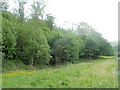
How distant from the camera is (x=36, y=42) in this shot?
1100 cm

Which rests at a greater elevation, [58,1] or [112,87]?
[58,1]

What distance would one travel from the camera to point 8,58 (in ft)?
35.5

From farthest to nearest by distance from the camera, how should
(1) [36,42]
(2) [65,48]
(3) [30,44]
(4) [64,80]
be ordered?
(2) [65,48] < (3) [30,44] < (1) [36,42] < (4) [64,80]

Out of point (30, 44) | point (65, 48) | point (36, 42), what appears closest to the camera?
point (36, 42)

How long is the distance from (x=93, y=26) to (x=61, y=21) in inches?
307

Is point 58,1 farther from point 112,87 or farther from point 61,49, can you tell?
point 112,87

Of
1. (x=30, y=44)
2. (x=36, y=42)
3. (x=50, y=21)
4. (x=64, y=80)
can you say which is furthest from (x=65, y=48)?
(x=64, y=80)

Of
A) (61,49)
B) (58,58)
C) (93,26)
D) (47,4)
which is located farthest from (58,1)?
(93,26)

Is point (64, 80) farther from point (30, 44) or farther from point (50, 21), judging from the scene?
point (50, 21)

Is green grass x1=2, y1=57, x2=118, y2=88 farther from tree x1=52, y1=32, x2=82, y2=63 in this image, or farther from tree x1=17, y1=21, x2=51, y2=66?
tree x1=52, y1=32, x2=82, y2=63

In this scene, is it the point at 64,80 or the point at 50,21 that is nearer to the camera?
the point at 64,80

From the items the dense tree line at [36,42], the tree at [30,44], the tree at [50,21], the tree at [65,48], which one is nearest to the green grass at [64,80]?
the dense tree line at [36,42]

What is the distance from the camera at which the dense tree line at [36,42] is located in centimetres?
988

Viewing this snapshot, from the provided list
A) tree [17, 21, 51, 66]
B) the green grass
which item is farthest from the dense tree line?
the green grass
